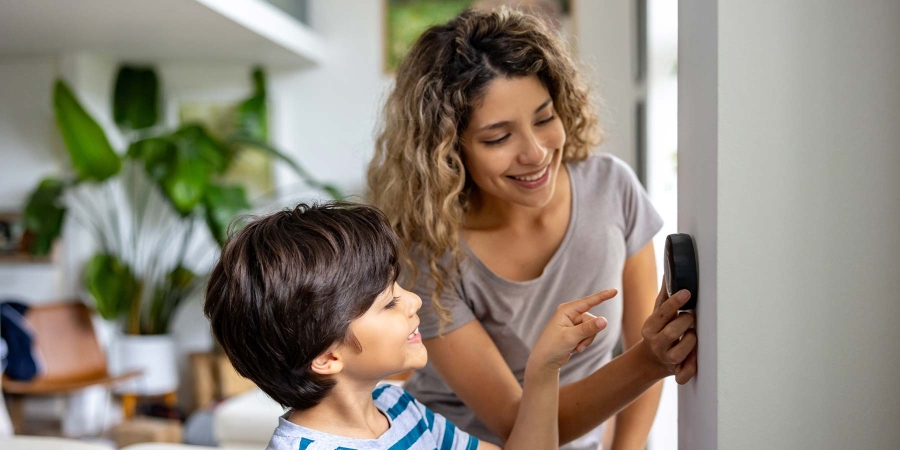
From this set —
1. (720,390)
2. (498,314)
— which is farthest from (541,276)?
(720,390)

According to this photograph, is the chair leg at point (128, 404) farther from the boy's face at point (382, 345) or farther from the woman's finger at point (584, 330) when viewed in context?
the woman's finger at point (584, 330)

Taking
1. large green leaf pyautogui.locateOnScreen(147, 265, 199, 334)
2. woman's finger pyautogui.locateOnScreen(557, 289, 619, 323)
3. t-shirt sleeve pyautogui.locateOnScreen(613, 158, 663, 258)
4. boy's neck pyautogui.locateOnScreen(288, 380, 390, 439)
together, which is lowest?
large green leaf pyautogui.locateOnScreen(147, 265, 199, 334)

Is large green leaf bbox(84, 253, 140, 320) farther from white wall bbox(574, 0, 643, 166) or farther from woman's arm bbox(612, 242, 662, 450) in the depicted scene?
woman's arm bbox(612, 242, 662, 450)

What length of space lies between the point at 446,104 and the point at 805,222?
0.64 m

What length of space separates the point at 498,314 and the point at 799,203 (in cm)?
68

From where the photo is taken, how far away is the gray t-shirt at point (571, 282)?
4.53ft

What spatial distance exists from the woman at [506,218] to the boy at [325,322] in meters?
0.19

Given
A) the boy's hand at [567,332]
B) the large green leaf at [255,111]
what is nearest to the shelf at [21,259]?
the large green leaf at [255,111]

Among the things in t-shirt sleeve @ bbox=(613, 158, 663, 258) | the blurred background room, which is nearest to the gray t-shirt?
t-shirt sleeve @ bbox=(613, 158, 663, 258)

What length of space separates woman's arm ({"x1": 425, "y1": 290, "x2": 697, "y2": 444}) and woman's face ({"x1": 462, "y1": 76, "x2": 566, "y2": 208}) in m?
0.24

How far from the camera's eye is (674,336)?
1.01 metres

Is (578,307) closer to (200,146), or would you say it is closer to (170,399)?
(200,146)

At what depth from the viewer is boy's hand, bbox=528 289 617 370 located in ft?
3.49

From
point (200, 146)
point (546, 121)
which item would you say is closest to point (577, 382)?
point (546, 121)
